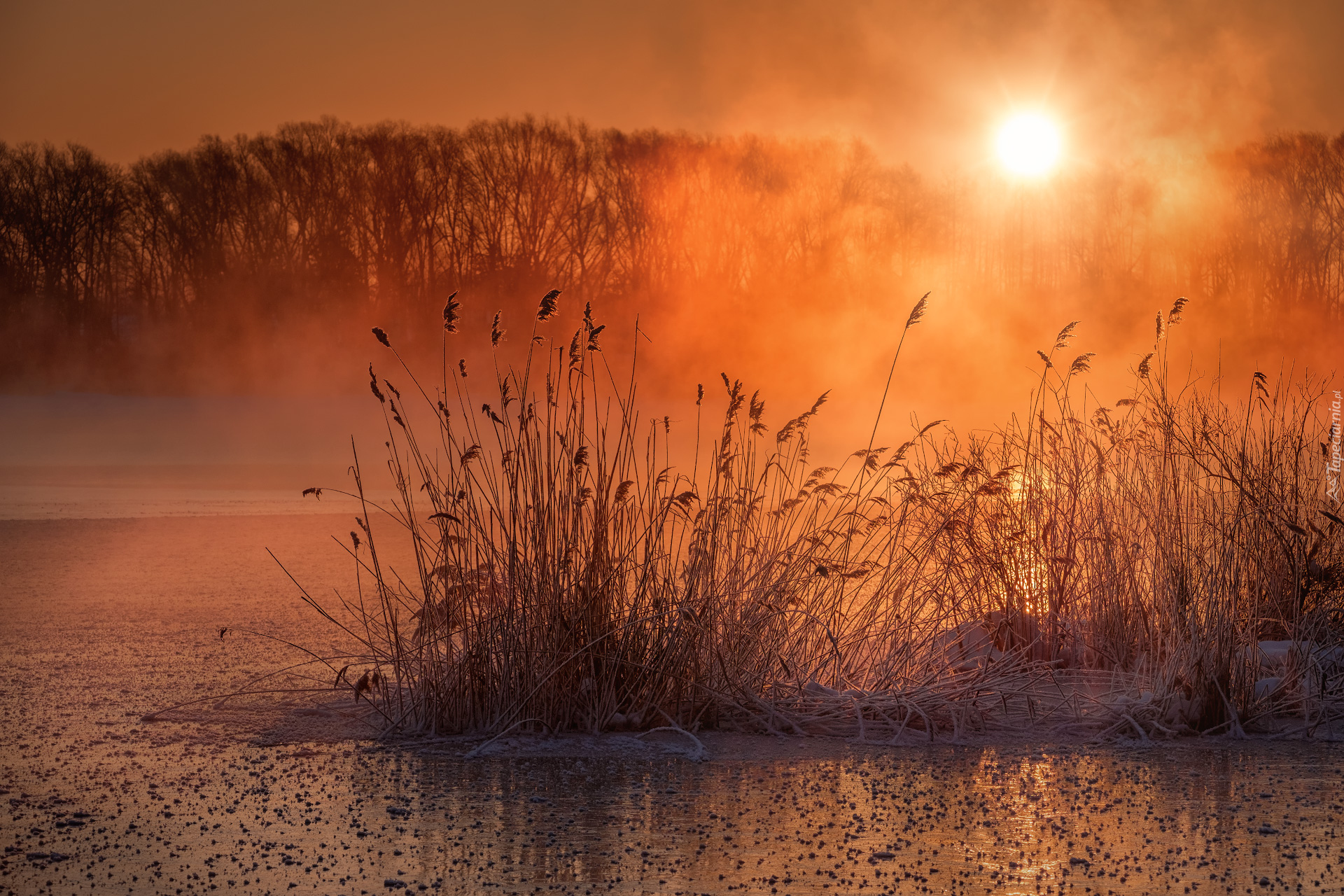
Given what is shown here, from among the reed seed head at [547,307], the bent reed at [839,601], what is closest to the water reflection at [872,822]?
the bent reed at [839,601]

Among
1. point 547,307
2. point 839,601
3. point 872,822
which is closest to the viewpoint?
point 872,822

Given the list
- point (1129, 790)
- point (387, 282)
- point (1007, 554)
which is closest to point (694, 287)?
point (387, 282)

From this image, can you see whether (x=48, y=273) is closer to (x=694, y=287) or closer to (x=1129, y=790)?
(x=694, y=287)

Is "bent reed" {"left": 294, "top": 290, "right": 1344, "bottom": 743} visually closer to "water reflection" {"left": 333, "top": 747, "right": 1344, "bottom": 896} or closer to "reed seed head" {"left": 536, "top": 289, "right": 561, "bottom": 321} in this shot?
"reed seed head" {"left": 536, "top": 289, "right": 561, "bottom": 321}

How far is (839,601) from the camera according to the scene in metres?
5.03

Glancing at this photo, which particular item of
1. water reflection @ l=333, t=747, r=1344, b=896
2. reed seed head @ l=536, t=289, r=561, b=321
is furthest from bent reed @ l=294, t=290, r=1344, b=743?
water reflection @ l=333, t=747, r=1344, b=896

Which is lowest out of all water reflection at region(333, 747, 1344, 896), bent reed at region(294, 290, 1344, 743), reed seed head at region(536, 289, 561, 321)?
water reflection at region(333, 747, 1344, 896)

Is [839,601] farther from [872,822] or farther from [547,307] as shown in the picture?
[547,307]

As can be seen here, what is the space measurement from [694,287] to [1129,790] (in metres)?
20.0

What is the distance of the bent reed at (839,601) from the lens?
14.8 ft

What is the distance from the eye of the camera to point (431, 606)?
14.8 feet

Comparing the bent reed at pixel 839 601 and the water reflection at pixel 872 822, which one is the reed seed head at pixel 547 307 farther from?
the water reflection at pixel 872 822

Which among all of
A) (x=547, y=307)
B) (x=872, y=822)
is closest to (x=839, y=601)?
(x=872, y=822)

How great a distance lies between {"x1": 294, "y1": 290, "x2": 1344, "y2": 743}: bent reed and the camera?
14.8ft
